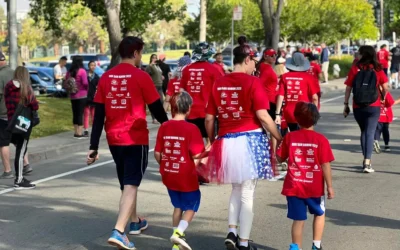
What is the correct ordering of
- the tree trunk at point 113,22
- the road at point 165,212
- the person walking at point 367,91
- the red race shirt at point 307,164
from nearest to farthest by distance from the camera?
the red race shirt at point 307,164 < the road at point 165,212 < the person walking at point 367,91 < the tree trunk at point 113,22

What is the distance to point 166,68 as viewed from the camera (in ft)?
81.9

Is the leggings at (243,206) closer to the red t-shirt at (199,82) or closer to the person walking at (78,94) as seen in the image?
the red t-shirt at (199,82)

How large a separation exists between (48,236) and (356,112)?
5588 mm

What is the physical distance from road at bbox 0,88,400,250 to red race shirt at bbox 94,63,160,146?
1.10 meters

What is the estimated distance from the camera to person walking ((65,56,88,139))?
17547 mm

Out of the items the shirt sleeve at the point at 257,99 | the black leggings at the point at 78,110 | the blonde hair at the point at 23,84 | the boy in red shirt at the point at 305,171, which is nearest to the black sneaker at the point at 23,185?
the blonde hair at the point at 23,84

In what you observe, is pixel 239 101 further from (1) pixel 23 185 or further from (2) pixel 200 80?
(1) pixel 23 185

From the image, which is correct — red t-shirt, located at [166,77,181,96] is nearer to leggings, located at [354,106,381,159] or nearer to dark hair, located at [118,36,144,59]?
leggings, located at [354,106,381,159]

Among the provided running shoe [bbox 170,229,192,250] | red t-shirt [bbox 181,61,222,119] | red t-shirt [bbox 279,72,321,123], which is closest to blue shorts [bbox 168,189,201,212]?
running shoe [bbox 170,229,192,250]

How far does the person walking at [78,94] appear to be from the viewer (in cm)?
1755

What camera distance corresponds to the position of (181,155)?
23.9 ft

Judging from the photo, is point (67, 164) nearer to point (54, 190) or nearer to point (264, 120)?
point (54, 190)

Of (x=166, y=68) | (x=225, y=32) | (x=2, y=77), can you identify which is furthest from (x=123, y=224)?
(x=225, y=32)

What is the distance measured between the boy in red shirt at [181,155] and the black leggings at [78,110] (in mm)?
10364
